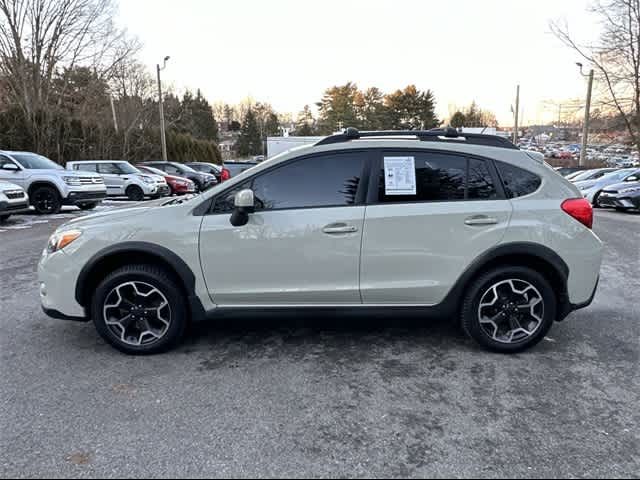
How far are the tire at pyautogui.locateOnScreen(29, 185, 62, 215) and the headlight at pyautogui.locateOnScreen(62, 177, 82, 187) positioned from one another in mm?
390

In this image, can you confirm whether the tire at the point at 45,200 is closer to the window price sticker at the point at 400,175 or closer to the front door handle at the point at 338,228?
the front door handle at the point at 338,228

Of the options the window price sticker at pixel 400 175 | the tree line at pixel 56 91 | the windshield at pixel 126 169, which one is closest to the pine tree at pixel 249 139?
the tree line at pixel 56 91

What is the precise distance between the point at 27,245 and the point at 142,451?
7.26 metres

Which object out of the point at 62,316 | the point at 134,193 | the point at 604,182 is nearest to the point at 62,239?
the point at 62,316

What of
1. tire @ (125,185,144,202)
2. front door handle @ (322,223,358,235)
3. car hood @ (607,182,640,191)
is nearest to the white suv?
front door handle @ (322,223,358,235)

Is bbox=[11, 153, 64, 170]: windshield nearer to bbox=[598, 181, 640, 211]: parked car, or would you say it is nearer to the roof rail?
the roof rail

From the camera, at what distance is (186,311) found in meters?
3.57

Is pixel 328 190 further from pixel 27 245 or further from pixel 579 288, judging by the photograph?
pixel 27 245

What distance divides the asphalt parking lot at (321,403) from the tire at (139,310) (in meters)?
0.13

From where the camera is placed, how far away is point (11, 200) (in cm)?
1036

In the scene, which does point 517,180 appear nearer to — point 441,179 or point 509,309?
point 441,179

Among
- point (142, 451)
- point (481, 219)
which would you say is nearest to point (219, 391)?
point (142, 451)

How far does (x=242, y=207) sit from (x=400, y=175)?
4.01ft

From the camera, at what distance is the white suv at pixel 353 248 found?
3.43 meters
